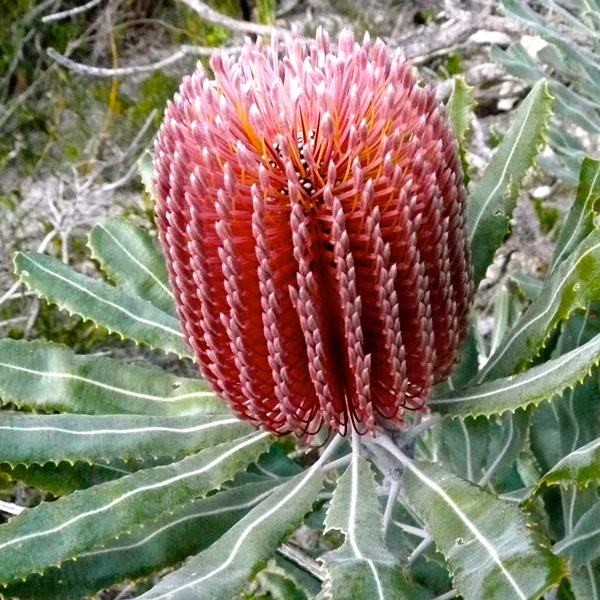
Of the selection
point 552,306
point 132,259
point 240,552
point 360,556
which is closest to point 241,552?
point 240,552

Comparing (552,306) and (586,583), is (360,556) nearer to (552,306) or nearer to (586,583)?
(552,306)

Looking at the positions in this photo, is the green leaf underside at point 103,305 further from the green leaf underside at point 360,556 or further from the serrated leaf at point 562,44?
the serrated leaf at point 562,44

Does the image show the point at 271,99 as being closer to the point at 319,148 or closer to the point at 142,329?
the point at 319,148

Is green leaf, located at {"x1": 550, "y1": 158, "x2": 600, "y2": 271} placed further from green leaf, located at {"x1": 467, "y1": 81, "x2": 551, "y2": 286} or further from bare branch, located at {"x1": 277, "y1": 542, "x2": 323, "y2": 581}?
bare branch, located at {"x1": 277, "y1": 542, "x2": 323, "y2": 581}

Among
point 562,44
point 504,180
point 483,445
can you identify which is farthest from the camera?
point 562,44

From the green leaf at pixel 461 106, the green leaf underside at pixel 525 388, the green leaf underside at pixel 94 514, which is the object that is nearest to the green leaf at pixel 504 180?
the green leaf at pixel 461 106

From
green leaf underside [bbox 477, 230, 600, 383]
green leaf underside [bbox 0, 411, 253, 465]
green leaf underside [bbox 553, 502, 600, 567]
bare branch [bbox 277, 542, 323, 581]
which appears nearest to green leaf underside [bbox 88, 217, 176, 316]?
green leaf underside [bbox 0, 411, 253, 465]

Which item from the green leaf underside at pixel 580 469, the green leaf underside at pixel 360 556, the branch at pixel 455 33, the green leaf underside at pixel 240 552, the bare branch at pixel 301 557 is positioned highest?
the branch at pixel 455 33
